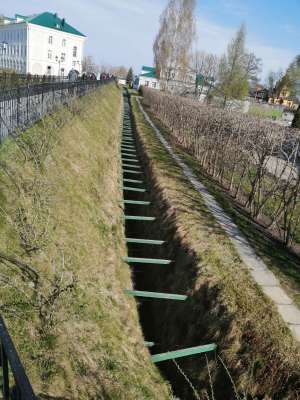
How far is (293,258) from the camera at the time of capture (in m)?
9.12

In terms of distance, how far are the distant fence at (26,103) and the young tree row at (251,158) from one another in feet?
23.3

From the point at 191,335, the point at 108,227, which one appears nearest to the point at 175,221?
the point at 108,227

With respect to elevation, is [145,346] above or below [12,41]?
below

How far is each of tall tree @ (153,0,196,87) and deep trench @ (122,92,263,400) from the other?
50.7 metres

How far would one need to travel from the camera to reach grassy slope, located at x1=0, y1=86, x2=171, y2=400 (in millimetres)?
4867

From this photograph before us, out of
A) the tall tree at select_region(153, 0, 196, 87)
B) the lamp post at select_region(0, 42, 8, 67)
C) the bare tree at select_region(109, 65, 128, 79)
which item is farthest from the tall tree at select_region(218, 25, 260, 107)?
the bare tree at select_region(109, 65, 128, 79)

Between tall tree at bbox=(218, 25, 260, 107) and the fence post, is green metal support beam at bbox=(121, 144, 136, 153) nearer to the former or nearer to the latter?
the fence post

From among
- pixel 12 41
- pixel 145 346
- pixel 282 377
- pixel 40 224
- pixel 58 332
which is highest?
pixel 12 41

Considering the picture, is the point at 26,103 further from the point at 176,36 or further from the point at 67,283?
the point at 176,36

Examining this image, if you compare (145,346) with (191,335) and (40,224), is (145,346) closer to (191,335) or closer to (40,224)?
(191,335)

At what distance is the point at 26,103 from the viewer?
10758 millimetres

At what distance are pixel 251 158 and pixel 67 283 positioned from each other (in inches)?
349

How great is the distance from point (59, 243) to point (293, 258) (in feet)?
19.5

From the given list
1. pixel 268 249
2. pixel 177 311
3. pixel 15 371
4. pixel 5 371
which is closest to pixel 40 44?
pixel 268 249
